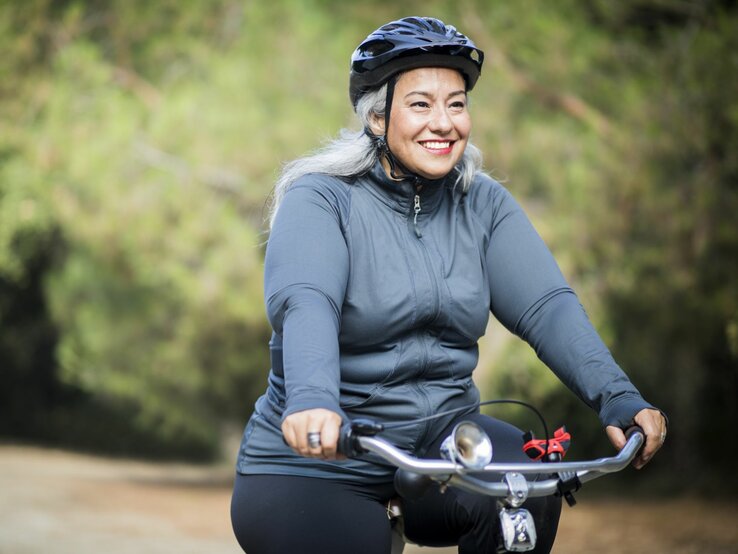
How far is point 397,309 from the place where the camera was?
257 centimetres

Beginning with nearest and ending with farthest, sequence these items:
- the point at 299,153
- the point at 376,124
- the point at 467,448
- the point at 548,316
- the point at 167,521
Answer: the point at 467,448
the point at 548,316
the point at 376,124
the point at 299,153
the point at 167,521

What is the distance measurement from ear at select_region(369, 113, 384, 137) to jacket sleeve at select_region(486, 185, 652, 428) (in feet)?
1.14

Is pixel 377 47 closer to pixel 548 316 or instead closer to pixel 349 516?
pixel 548 316

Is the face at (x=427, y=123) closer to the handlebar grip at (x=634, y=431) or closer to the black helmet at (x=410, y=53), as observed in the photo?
the black helmet at (x=410, y=53)

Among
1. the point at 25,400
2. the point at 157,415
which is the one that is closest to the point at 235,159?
the point at 157,415

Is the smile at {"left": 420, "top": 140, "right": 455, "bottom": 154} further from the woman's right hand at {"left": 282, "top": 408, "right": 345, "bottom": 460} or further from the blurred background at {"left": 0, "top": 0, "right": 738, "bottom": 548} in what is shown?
the blurred background at {"left": 0, "top": 0, "right": 738, "bottom": 548}

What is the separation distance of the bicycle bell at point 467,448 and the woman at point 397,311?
229mm

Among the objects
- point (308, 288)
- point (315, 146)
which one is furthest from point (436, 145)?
point (315, 146)

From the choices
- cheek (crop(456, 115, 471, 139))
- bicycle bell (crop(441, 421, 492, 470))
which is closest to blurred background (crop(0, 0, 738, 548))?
cheek (crop(456, 115, 471, 139))

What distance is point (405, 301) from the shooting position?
8.45 ft

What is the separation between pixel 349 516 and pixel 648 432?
2.24ft

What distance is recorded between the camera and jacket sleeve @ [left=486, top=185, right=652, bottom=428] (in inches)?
102

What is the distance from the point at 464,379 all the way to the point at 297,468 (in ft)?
1.52

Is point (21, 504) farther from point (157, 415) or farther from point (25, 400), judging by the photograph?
point (25, 400)
